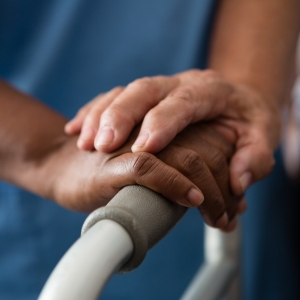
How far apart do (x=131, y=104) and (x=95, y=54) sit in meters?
0.28

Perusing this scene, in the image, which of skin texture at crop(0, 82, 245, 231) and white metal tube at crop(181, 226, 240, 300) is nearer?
skin texture at crop(0, 82, 245, 231)

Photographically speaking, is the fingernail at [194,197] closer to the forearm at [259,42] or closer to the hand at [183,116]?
the hand at [183,116]

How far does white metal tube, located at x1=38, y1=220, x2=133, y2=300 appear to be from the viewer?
221 millimetres

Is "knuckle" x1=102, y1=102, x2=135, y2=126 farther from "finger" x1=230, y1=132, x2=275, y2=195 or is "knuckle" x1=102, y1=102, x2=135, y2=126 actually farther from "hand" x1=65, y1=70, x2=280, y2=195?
"finger" x1=230, y1=132, x2=275, y2=195

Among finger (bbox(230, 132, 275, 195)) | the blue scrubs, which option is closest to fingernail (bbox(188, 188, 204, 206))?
finger (bbox(230, 132, 275, 195))

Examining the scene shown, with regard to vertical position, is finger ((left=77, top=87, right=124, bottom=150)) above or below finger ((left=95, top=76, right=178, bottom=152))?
below

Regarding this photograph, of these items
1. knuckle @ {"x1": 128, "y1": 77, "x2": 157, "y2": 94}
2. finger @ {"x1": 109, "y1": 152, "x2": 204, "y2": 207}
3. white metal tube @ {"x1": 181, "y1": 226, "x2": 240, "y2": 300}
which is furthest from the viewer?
white metal tube @ {"x1": 181, "y1": 226, "x2": 240, "y2": 300}

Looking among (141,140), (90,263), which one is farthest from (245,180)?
(90,263)

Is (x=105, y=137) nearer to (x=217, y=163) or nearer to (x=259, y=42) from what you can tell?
(x=217, y=163)

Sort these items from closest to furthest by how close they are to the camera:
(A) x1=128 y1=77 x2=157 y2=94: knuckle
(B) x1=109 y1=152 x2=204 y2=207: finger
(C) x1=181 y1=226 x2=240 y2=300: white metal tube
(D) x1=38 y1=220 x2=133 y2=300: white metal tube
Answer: (D) x1=38 y1=220 x2=133 y2=300: white metal tube < (B) x1=109 y1=152 x2=204 y2=207: finger < (A) x1=128 y1=77 x2=157 y2=94: knuckle < (C) x1=181 y1=226 x2=240 y2=300: white metal tube

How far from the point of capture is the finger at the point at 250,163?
433mm

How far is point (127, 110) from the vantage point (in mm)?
400

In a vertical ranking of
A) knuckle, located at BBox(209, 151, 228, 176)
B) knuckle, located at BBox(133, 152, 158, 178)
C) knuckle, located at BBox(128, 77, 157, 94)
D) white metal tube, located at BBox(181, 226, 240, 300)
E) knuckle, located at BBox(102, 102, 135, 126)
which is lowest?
white metal tube, located at BBox(181, 226, 240, 300)

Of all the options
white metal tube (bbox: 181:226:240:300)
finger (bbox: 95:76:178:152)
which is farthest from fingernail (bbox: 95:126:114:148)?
white metal tube (bbox: 181:226:240:300)
